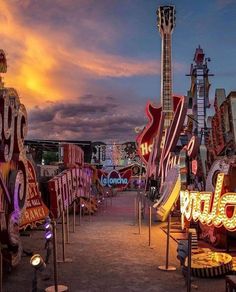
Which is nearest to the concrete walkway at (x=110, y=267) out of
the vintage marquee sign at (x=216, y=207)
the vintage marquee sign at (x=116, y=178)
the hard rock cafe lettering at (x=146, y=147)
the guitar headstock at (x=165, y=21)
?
the vintage marquee sign at (x=216, y=207)

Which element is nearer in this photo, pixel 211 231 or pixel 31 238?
pixel 211 231

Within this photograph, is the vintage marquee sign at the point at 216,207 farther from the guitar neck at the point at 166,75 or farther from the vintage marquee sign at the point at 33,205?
the guitar neck at the point at 166,75

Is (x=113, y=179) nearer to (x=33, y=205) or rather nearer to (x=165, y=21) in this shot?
(x=165, y=21)

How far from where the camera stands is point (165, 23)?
6675 centimetres

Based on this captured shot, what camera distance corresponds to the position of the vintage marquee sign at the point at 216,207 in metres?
14.7

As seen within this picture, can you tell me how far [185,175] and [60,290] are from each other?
1307 centimetres

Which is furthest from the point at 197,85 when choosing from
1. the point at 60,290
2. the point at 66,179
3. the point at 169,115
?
Result: the point at 60,290

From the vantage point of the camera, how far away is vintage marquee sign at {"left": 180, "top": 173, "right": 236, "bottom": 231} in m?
14.7

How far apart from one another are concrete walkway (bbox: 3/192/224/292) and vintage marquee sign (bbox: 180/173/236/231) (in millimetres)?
1806

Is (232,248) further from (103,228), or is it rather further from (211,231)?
(103,228)

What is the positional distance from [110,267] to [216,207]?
4254 millimetres

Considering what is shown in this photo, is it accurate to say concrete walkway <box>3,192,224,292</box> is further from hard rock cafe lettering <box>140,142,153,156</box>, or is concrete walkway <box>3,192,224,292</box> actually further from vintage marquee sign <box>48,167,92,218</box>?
hard rock cafe lettering <box>140,142,153,156</box>

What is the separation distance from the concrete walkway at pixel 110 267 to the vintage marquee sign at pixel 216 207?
181 cm

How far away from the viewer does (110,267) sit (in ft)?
45.7
